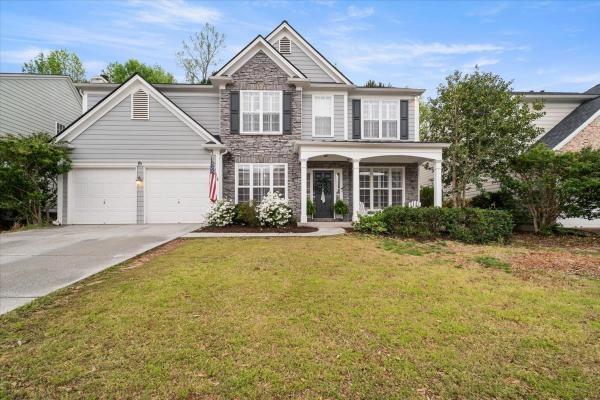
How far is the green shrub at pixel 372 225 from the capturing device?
976 cm

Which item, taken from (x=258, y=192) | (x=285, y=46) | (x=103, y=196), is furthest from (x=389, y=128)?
(x=103, y=196)

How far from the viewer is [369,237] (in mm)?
9195

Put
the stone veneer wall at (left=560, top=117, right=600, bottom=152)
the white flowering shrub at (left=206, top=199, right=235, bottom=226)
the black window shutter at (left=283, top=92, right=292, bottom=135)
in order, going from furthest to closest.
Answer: the black window shutter at (left=283, top=92, right=292, bottom=135) < the stone veneer wall at (left=560, top=117, right=600, bottom=152) < the white flowering shrub at (left=206, top=199, right=235, bottom=226)

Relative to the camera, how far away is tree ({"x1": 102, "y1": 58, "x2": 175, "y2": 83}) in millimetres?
29080

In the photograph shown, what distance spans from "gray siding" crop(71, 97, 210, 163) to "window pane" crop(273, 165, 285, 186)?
305cm

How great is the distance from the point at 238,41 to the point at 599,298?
30.3m

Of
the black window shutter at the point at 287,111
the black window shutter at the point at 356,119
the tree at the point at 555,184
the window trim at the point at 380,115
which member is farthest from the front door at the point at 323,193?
the tree at the point at 555,184

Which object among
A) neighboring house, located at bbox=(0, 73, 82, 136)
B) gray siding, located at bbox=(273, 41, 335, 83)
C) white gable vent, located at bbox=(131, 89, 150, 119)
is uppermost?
gray siding, located at bbox=(273, 41, 335, 83)

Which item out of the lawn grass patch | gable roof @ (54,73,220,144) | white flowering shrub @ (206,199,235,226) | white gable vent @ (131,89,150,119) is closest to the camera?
the lawn grass patch

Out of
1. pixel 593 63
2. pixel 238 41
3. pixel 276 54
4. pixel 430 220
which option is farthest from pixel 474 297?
pixel 238 41

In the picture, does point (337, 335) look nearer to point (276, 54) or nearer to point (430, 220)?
point (430, 220)

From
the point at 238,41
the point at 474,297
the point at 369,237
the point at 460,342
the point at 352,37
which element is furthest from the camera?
the point at 238,41

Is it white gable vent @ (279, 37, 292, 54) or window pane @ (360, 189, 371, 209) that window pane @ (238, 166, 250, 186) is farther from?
white gable vent @ (279, 37, 292, 54)

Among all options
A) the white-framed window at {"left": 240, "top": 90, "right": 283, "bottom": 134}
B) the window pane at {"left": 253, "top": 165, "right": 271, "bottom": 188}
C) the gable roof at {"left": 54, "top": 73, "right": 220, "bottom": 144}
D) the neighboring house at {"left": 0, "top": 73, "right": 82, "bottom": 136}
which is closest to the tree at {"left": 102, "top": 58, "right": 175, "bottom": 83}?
the neighboring house at {"left": 0, "top": 73, "right": 82, "bottom": 136}
